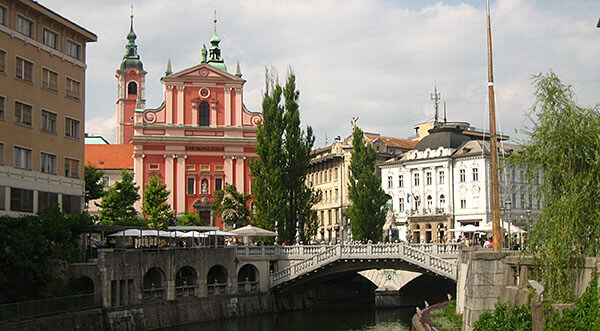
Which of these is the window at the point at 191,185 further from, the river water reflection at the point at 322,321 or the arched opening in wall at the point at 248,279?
the river water reflection at the point at 322,321

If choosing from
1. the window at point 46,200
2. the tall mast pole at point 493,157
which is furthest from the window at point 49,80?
the tall mast pole at point 493,157

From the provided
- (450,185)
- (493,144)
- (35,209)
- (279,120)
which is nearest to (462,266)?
(493,144)

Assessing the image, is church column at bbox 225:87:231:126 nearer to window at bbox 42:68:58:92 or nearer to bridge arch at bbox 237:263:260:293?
bridge arch at bbox 237:263:260:293

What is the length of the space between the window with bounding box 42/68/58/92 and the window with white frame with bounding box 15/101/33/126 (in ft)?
6.24

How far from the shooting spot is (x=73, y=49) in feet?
161

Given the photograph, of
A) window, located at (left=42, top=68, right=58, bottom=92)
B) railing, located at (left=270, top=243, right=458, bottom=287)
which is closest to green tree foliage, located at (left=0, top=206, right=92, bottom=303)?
window, located at (left=42, top=68, right=58, bottom=92)

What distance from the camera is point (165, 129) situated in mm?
88312

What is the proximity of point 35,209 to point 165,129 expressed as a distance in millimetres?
43947

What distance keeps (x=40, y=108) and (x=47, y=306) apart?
498 inches

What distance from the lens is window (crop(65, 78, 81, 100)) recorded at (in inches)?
1907

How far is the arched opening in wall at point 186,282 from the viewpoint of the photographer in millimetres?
51750

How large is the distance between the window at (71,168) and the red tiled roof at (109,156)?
56934 mm

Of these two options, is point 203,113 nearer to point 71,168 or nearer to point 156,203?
point 156,203

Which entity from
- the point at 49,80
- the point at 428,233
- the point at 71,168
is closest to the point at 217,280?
the point at 71,168
